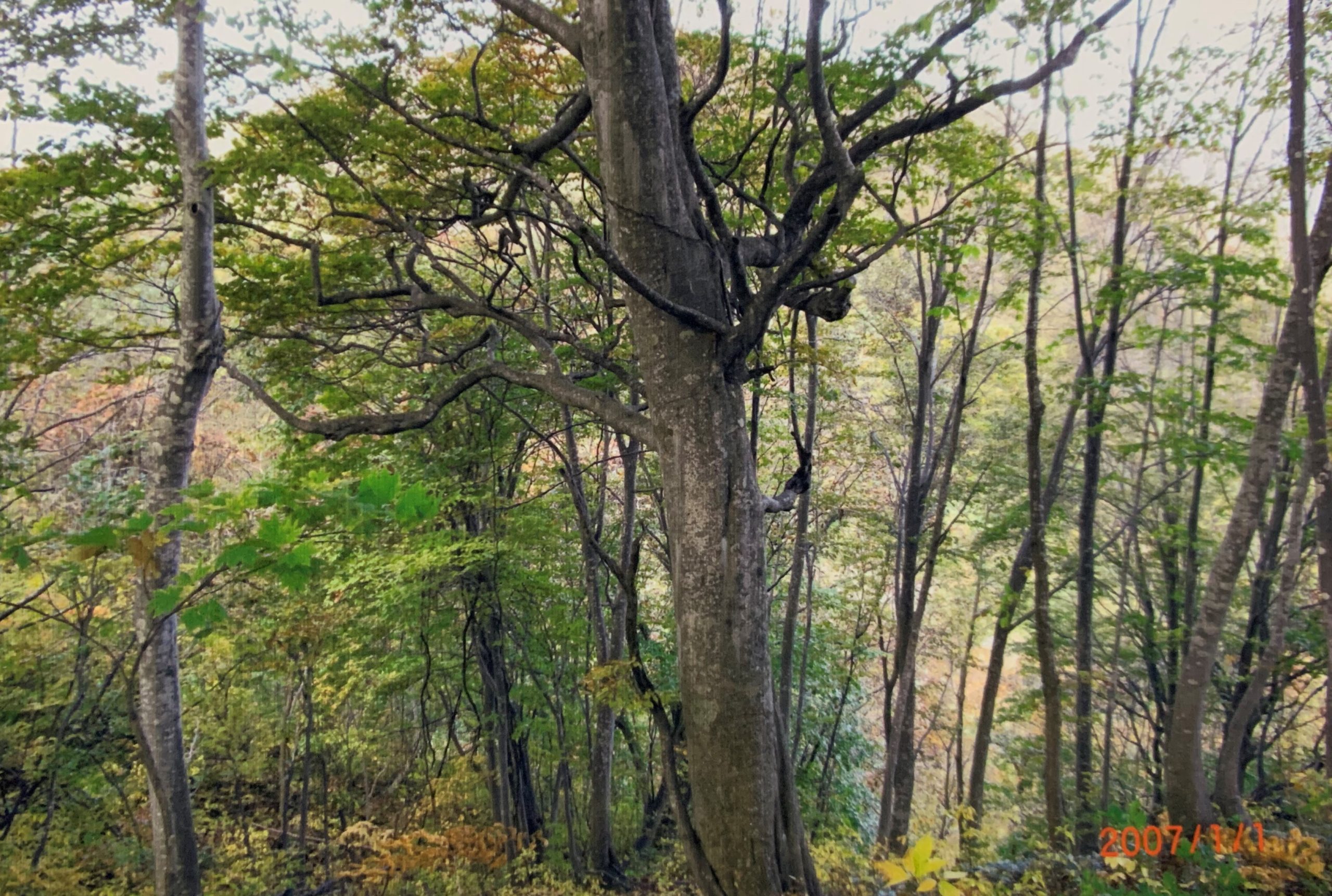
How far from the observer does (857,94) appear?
382 centimetres

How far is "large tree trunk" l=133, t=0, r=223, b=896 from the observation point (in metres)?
3.76

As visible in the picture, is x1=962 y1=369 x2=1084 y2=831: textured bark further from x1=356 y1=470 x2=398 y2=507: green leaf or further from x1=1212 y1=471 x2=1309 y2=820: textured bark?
x1=356 y1=470 x2=398 y2=507: green leaf

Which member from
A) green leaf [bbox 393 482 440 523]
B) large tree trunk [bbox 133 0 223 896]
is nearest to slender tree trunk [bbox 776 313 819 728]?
green leaf [bbox 393 482 440 523]

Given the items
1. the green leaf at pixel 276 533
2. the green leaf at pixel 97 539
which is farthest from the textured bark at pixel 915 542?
the green leaf at pixel 97 539

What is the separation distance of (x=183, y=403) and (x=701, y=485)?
335 cm

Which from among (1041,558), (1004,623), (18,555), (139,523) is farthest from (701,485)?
(1004,623)

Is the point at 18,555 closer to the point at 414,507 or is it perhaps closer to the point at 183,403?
the point at 414,507

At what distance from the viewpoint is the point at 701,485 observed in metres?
2.58

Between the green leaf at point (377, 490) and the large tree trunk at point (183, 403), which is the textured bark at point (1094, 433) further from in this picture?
the large tree trunk at point (183, 403)

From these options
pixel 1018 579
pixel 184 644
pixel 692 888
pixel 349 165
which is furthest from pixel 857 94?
pixel 184 644

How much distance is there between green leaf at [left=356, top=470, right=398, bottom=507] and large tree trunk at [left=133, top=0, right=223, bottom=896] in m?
2.58

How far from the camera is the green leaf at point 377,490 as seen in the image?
1.85 metres

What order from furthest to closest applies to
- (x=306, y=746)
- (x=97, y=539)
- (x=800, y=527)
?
1. (x=306, y=746)
2. (x=800, y=527)
3. (x=97, y=539)
